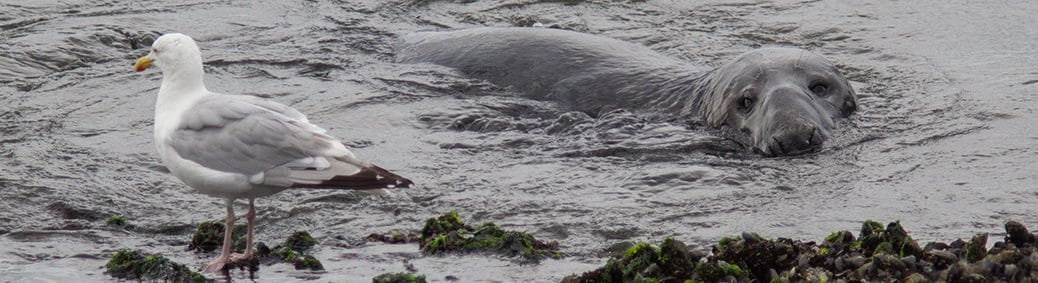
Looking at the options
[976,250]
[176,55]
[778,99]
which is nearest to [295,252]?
[176,55]

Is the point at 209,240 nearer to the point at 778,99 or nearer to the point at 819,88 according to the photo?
the point at 778,99

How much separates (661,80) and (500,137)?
3.96 ft

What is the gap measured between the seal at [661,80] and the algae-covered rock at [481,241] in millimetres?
1924

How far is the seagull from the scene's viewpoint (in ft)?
19.2

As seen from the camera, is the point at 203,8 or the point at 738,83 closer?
the point at 738,83

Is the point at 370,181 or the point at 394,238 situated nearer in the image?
the point at 370,181

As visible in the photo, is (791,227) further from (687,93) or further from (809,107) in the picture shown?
(687,93)

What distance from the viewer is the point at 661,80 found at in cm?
884

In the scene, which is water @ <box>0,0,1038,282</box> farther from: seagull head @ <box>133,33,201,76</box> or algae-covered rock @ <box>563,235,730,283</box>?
seagull head @ <box>133,33,201,76</box>

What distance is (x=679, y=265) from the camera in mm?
5371

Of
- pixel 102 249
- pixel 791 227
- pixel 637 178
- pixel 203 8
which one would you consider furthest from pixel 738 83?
pixel 203 8

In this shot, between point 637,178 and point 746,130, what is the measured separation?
0.93 metres

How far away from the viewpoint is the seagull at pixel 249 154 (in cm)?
586

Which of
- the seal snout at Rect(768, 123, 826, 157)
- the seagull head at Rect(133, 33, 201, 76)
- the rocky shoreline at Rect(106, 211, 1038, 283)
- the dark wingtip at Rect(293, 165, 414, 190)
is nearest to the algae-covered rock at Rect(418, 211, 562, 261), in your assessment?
the rocky shoreline at Rect(106, 211, 1038, 283)
